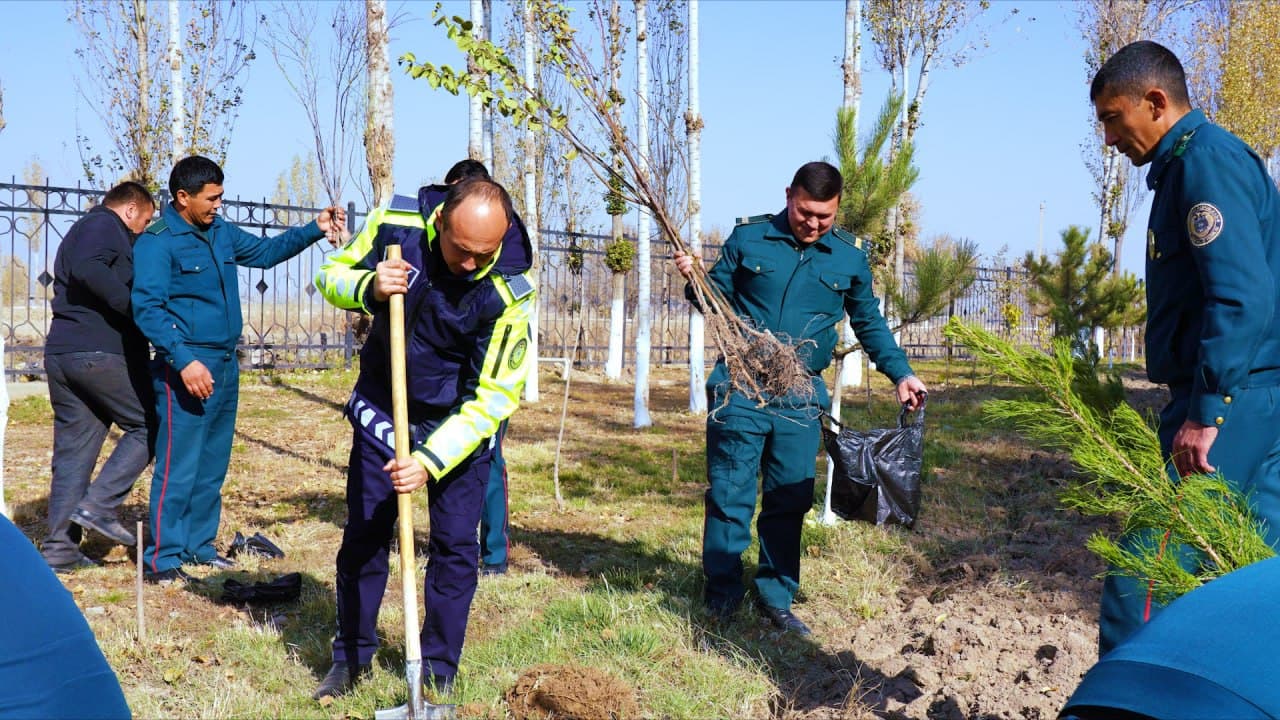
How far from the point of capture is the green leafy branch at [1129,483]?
1.68 meters

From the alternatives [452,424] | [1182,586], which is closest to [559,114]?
[452,424]

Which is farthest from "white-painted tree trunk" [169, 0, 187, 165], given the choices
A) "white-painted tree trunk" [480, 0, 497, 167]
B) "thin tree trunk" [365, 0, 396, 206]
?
"thin tree trunk" [365, 0, 396, 206]

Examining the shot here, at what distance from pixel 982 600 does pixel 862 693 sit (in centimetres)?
132

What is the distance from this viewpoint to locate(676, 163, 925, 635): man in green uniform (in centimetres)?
436

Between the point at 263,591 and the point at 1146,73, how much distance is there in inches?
164

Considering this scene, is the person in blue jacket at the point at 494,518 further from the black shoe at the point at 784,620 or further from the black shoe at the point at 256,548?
the black shoe at the point at 784,620

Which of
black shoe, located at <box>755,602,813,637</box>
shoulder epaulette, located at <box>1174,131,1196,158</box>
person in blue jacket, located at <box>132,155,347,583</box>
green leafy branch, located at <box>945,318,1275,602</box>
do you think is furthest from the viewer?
person in blue jacket, located at <box>132,155,347,583</box>

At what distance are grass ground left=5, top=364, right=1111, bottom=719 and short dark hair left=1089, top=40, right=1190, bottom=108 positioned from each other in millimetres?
876

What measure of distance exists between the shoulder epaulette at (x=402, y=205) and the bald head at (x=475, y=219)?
0.31 meters

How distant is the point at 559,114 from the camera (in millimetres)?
4676

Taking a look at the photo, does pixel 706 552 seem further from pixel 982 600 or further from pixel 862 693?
pixel 982 600

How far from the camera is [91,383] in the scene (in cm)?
507

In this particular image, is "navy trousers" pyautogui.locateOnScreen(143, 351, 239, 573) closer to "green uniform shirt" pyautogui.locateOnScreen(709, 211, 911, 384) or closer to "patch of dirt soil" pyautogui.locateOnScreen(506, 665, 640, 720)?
"patch of dirt soil" pyautogui.locateOnScreen(506, 665, 640, 720)

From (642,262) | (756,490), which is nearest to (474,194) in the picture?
(756,490)
